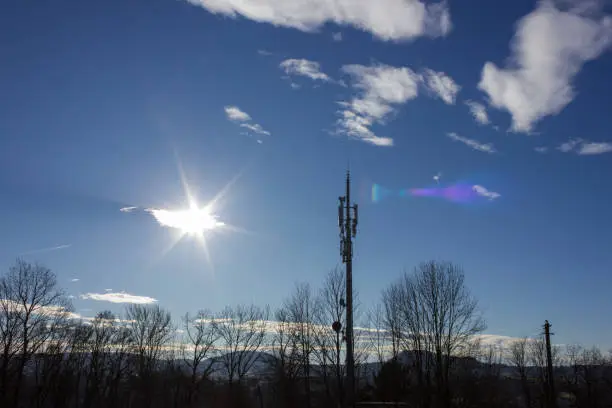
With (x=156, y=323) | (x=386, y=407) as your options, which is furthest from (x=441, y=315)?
(x=156, y=323)

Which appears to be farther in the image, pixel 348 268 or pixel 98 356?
pixel 98 356

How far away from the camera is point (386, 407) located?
27.3m

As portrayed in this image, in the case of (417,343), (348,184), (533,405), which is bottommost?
(533,405)

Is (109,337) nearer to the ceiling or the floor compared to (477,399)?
nearer to the ceiling

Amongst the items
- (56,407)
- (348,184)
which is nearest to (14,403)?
(56,407)

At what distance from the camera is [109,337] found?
6266 cm

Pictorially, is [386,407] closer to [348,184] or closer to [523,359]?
[348,184]

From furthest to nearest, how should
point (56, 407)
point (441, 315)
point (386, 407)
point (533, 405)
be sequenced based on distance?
point (533, 405) → point (56, 407) → point (441, 315) → point (386, 407)

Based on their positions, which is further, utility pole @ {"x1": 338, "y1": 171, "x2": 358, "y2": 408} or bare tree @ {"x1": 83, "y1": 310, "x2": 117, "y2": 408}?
bare tree @ {"x1": 83, "y1": 310, "x2": 117, "y2": 408}

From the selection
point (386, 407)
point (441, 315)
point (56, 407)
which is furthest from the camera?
point (56, 407)

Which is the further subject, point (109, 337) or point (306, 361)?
point (109, 337)

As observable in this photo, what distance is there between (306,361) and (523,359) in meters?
45.9

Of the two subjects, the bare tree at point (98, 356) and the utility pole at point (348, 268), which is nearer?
the utility pole at point (348, 268)

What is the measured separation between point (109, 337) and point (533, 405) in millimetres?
61681
